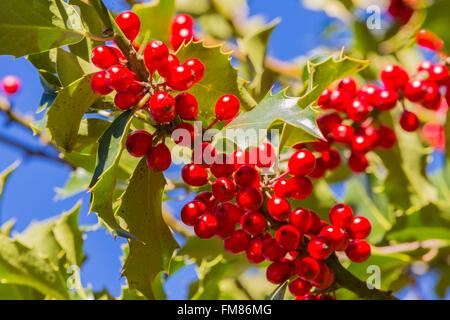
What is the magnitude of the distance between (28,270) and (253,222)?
638mm

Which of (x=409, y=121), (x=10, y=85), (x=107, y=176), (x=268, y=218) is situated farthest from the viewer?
(x=10, y=85)

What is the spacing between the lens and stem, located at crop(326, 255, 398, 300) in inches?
50.4

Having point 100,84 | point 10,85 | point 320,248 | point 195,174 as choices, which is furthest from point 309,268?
point 10,85

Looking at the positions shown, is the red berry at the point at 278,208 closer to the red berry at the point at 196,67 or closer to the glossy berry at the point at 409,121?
the red berry at the point at 196,67

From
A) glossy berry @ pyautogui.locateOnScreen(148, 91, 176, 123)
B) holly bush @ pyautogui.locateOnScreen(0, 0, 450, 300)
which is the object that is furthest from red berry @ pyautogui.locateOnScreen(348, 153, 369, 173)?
glossy berry @ pyautogui.locateOnScreen(148, 91, 176, 123)

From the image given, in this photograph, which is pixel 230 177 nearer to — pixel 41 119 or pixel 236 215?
pixel 236 215

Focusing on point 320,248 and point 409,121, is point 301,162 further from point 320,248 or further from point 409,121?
point 409,121

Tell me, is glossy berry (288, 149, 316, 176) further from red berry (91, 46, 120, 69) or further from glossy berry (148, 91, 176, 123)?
red berry (91, 46, 120, 69)

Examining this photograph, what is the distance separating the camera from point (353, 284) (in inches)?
50.4

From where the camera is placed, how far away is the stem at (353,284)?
1281 mm

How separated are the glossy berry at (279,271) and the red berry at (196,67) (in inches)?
13.7

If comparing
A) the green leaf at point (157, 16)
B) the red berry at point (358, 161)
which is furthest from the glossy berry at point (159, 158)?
the red berry at point (358, 161)

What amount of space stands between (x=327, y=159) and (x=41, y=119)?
61cm

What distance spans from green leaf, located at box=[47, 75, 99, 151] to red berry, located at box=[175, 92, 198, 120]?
0.14 meters
